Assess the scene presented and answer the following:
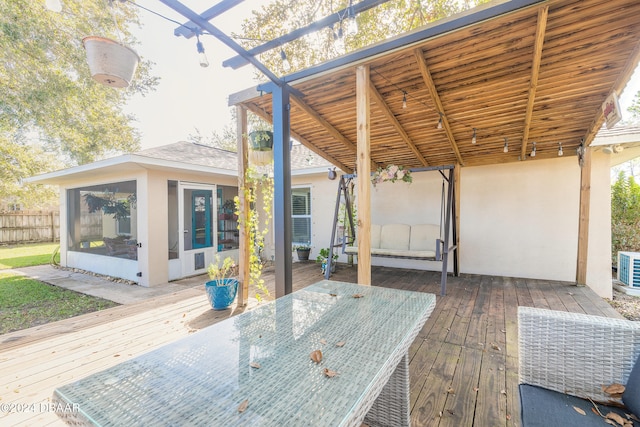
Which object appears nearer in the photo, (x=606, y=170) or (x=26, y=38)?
(x=606, y=170)

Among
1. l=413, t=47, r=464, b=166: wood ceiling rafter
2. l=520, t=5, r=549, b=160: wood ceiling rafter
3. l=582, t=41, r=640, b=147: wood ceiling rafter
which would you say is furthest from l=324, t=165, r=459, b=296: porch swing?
l=582, t=41, r=640, b=147: wood ceiling rafter

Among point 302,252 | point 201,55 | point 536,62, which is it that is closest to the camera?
point 201,55

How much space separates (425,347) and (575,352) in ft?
4.61

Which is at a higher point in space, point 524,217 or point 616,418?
point 524,217

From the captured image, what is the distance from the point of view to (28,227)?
11.0m

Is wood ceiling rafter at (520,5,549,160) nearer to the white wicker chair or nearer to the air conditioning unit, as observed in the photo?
the white wicker chair

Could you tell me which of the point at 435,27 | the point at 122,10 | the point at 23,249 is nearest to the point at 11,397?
the point at 435,27

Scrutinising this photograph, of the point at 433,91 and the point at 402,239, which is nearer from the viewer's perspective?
the point at 433,91

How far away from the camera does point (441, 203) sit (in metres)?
5.75

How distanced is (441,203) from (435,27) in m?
4.18

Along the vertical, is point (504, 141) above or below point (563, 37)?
below

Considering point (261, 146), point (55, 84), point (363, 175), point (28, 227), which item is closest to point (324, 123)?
point (261, 146)

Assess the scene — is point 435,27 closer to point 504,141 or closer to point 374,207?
point 504,141

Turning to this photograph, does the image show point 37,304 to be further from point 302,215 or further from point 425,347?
point 425,347
